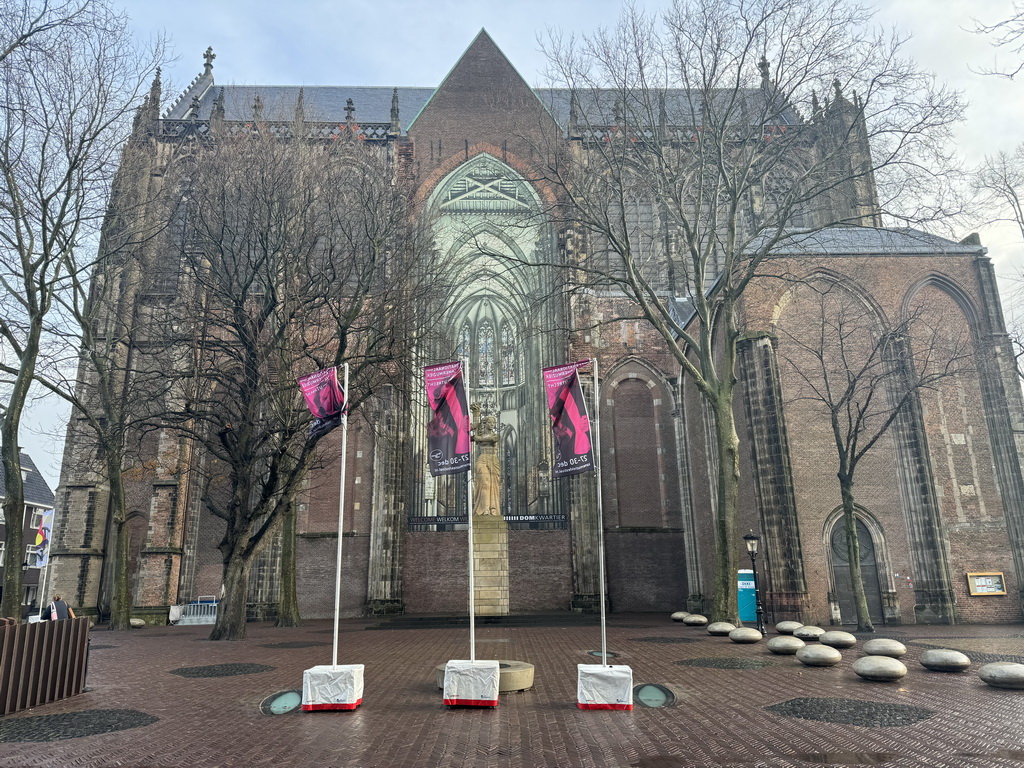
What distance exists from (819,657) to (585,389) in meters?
17.6

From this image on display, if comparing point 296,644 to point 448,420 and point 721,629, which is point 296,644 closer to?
point 448,420

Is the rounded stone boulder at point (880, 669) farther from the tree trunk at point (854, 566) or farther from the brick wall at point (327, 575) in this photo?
the brick wall at point (327, 575)

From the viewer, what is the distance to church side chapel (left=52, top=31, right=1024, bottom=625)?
60.0 feet

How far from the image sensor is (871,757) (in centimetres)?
559

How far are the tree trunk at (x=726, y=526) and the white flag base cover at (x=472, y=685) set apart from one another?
969 cm

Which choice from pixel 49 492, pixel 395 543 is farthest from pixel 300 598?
pixel 49 492

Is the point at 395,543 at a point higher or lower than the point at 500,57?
lower

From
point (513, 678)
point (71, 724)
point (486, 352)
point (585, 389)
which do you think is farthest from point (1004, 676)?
point (486, 352)

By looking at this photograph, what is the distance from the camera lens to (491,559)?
2030cm

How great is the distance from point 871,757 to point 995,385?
2164cm

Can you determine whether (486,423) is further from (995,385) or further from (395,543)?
(995,385)

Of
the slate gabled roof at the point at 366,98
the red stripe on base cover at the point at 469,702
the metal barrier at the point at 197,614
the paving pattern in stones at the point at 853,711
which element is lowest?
the metal barrier at the point at 197,614

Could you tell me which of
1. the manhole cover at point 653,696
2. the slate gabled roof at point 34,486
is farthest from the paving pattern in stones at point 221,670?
the slate gabled roof at point 34,486

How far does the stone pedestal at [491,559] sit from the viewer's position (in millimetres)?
20297
